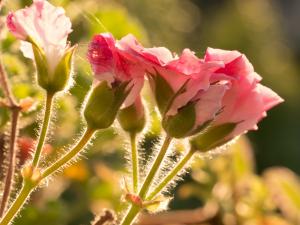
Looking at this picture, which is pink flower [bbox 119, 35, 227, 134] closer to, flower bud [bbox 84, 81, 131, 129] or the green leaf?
flower bud [bbox 84, 81, 131, 129]

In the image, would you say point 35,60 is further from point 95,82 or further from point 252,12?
point 252,12

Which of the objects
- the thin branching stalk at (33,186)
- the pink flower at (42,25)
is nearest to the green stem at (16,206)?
the thin branching stalk at (33,186)

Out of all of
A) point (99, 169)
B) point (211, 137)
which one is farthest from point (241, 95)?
point (99, 169)

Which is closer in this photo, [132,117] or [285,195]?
[132,117]

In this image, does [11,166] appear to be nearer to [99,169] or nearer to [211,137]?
[211,137]

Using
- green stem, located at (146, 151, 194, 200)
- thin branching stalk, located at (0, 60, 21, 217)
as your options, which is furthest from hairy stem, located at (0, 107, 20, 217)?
green stem, located at (146, 151, 194, 200)

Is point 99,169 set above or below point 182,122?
below

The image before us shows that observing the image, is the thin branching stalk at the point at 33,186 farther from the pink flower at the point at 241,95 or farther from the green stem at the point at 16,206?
the pink flower at the point at 241,95
